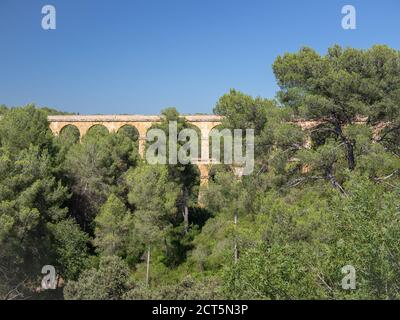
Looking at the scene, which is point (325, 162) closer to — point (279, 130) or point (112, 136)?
point (279, 130)

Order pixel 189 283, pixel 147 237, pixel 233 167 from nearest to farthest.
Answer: pixel 189 283
pixel 233 167
pixel 147 237

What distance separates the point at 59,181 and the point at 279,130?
30.0 feet

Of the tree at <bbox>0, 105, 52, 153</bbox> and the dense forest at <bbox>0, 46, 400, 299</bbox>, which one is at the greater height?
the tree at <bbox>0, 105, 52, 153</bbox>

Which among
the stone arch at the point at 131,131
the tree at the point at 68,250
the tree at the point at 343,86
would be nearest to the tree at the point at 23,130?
the tree at the point at 68,250

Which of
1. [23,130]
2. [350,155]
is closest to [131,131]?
[23,130]

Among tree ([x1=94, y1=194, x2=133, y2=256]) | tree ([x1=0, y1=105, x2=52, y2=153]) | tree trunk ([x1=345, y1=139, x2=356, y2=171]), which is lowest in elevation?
tree ([x1=94, y1=194, x2=133, y2=256])

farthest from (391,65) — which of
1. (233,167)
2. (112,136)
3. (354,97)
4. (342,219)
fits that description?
(112,136)

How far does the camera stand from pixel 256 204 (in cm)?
1252

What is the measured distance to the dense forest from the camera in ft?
22.3

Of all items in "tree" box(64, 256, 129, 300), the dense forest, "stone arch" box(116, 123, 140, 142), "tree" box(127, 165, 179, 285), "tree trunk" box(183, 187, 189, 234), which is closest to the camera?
the dense forest

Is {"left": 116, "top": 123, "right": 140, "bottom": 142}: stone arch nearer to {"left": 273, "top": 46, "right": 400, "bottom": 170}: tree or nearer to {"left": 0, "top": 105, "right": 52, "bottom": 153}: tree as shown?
{"left": 0, "top": 105, "right": 52, "bottom": 153}: tree

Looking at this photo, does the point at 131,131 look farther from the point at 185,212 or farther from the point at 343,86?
the point at 343,86

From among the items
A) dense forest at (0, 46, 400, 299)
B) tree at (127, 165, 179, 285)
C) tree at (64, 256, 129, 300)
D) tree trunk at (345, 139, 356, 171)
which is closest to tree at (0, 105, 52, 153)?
dense forest at (0, 46, 400, 299)

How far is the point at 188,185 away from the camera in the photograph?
22.5 meters
